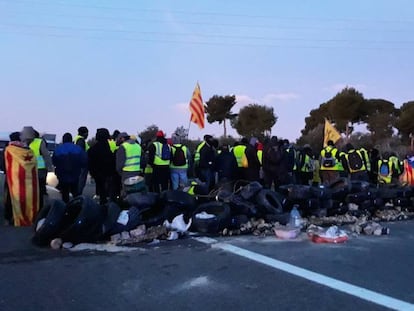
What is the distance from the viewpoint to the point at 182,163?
13.3 metres

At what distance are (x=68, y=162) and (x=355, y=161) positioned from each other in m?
8.35

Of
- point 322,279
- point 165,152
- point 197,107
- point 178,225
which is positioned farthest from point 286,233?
point 197,107

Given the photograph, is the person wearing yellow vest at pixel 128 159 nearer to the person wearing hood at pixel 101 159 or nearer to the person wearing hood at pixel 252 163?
the person wearing hood at pixel 101 159

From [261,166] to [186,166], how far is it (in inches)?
99.2

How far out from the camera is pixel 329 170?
53.3 ft

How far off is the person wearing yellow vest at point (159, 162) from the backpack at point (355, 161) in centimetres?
548

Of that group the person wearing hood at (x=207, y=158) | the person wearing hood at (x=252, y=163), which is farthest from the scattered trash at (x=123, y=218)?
the person wearing hood at (x=252, y=163)

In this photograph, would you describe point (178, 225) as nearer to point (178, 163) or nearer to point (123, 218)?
point (123, 218)

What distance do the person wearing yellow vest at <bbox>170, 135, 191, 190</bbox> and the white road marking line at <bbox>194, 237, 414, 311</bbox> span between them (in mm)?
5266

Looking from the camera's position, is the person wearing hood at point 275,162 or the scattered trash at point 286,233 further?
the person wearing hood at point 275,162

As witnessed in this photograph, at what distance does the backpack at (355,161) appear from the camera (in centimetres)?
1531

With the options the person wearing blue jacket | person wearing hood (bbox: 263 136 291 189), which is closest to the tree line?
person wearing hood (bbox: 263 136 291 189)

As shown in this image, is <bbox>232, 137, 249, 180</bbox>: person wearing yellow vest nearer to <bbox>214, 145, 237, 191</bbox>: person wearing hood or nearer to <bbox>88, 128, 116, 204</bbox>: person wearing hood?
<bbox>214, 145, 237, 191</bbox>: person wearing hood

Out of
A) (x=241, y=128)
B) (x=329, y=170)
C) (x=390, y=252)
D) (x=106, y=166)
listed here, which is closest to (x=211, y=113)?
(x=241, y=128)
